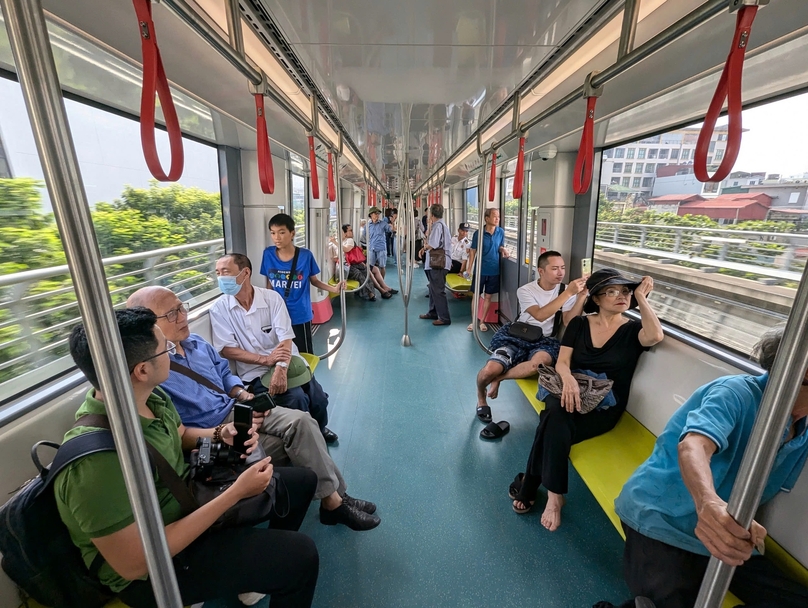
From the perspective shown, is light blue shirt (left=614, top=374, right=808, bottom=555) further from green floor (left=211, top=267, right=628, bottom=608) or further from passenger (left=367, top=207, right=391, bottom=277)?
passenger (left=367, top=207, right=391, bottom=277)

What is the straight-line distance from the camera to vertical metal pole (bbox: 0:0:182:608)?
584mm

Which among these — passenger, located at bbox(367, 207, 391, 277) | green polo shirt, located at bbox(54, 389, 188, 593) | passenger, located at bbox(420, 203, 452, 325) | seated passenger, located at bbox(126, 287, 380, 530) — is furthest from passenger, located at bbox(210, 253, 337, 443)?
passenger, located at bbox(367, 207, 391, 277)

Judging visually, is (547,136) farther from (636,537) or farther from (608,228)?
(636,537)

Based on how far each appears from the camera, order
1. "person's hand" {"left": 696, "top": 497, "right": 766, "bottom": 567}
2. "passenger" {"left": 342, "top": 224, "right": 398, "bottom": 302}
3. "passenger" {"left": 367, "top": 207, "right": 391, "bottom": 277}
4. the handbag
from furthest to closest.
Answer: "passenger" {"left": 367, "top": 207, "right": 391, "bottom": 277}
"passenger" {"left": 342, "top": 224, "right": 398, "bottom": 302}
the handbag
"person's hand" {"left": 696, "top": 497, "right": 766, "bottom": 567}

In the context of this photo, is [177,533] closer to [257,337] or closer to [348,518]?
[348,518]

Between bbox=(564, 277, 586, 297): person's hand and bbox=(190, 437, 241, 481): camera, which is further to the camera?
bbox=(564, 277, 586, 297): person's hand

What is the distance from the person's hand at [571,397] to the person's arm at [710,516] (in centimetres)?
91

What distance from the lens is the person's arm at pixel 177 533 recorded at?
3.61 feet

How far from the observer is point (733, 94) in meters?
0.88

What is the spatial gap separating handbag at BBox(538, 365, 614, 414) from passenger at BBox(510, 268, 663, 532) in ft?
0.14

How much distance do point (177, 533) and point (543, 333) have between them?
2757 millimetres

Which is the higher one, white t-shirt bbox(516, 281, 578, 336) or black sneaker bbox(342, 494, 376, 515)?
white t-shirt bbox(516, 281, 578, 336)

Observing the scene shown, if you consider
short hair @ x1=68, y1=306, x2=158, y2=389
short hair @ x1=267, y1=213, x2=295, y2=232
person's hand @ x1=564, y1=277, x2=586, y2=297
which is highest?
short hair @ x1=267, y1=213, x2=295, y2=232

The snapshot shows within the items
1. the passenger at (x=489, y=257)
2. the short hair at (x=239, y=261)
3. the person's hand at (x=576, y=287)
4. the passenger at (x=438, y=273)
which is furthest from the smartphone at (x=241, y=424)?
the passenger at (x=438, y=273)
